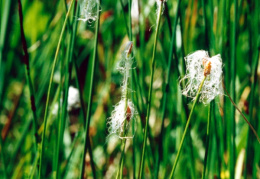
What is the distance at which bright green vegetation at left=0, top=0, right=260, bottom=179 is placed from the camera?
0.64 meters

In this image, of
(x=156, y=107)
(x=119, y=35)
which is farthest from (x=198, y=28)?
(x=156, y=107)

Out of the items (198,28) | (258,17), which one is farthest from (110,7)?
(258,17)

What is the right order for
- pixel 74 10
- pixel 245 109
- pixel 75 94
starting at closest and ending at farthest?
pixel 74 10
pixel 75 94
pixel 245 109

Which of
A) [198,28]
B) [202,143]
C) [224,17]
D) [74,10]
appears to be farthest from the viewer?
[198,28]

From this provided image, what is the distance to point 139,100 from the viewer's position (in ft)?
3.63

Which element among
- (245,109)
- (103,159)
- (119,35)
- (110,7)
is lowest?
(103,159)

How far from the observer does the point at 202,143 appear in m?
1.08

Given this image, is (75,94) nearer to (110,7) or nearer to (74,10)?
(74,10)

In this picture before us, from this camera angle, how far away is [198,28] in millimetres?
1382

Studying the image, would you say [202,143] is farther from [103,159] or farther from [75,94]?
[75,94]

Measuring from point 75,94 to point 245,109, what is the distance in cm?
43

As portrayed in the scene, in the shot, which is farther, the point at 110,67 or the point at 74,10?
the point at 110,67

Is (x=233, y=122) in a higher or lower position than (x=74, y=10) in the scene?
lower

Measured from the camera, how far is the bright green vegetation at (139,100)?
64 centimetres
